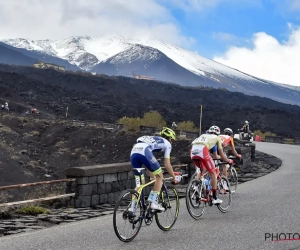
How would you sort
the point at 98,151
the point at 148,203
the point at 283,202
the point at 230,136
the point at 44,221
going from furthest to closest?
1. the point at 98,151
2. the point at 230,136
3. the point at 283,202
4. the point at 44,221
5. the point at 148,203

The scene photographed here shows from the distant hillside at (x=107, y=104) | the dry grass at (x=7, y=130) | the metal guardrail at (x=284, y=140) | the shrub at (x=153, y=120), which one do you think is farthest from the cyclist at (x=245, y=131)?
the distant hillside at (x=107, y=104)

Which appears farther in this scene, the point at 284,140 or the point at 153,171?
the point at 284,140

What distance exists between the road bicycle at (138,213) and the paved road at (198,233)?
0.14 m

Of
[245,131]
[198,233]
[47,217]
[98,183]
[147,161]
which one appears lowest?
[47,217]

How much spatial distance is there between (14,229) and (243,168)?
42.1 ft

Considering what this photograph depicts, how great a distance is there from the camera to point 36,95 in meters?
113

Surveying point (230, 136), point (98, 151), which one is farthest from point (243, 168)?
point (98, 151)

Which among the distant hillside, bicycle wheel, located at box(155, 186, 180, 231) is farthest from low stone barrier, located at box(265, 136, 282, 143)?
bicycle wheel, located at box(155, 186, 180, 231)

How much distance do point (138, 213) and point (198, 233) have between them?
111cm

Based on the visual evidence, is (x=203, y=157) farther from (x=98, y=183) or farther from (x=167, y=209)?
(x=98, y=183)

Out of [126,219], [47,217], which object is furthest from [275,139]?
[126,219]

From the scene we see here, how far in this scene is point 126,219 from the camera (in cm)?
714

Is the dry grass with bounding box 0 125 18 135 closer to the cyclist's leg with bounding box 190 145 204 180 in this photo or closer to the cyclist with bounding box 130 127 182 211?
the cyclist's leg with bounding box 190 145 204 180

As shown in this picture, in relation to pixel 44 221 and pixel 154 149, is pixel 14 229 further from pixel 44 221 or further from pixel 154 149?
pixel 154 149
